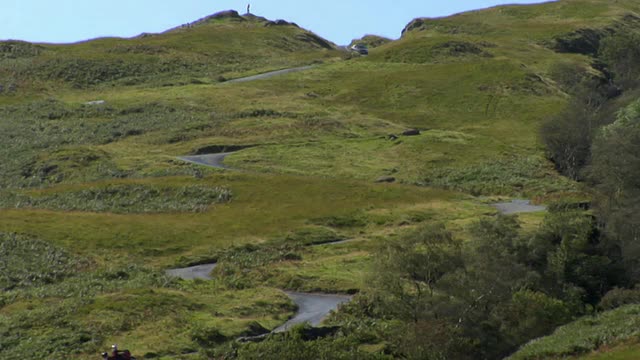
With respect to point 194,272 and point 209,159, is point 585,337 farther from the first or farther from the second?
point 209,159

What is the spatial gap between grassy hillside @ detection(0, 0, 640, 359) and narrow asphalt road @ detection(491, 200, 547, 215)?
1924mm

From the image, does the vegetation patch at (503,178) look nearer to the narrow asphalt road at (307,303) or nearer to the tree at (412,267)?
the narrow asphalt road at (307,303)

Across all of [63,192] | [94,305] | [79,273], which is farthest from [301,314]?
[63,192]

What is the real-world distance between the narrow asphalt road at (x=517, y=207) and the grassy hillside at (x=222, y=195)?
75.7 inches

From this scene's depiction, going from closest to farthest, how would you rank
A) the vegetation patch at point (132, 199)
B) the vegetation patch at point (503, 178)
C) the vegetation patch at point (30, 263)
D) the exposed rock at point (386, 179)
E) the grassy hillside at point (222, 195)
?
the grassy hillside at point (222, 195) → the vegetation patch at point (30, 263) → the vegetation patch at point (132, 199) → the vegetation patch at point (503, 178) → the exposed rock at point (386, 179)

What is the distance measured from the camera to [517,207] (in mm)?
121438

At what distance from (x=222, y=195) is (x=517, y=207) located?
33501 mm

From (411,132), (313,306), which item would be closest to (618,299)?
(313,306)

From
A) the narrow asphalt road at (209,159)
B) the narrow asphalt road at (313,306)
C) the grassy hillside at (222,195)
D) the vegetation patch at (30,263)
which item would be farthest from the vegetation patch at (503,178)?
the vegetation patch at (30,263)

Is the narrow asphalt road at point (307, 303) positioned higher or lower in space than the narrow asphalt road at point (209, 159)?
lower

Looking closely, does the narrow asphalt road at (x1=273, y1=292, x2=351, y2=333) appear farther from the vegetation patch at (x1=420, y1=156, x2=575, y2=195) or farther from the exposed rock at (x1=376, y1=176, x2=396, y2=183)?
the exposed rock at (x1=376, y1=176, x2=396, y2=183)

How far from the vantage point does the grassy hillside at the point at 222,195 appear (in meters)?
75.6

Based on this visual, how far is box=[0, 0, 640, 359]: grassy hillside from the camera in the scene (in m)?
75.6

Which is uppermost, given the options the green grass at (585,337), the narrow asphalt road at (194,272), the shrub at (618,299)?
the green grass at (585,337)
